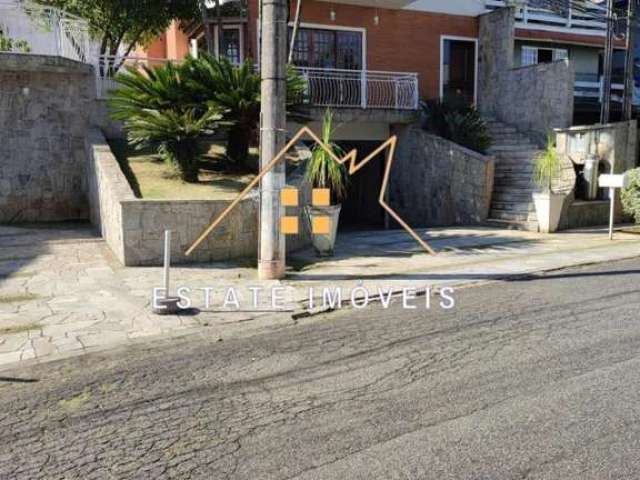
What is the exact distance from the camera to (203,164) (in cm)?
1280

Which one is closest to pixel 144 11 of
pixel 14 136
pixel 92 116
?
pixel 92 116

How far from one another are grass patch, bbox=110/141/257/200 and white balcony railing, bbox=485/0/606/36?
12851mm

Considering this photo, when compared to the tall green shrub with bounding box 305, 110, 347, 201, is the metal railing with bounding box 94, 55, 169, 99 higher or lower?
higher

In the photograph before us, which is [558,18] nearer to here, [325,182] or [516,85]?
[516,85]

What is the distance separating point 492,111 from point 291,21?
7106mm

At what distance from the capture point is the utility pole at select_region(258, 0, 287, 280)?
26.5ft

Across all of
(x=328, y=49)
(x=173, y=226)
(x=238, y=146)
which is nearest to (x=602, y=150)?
(x=328, y=49)

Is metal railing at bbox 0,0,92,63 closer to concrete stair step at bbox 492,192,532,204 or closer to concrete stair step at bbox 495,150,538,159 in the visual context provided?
concrete stair step at bbox 492,192,532,204

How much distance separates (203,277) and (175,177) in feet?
11.9

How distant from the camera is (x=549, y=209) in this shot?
13.3m

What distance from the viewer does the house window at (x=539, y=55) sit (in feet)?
73.8

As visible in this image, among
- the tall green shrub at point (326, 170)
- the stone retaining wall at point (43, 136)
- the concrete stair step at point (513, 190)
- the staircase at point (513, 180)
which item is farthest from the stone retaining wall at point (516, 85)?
→ the stone retaining wall at point (43, 136)

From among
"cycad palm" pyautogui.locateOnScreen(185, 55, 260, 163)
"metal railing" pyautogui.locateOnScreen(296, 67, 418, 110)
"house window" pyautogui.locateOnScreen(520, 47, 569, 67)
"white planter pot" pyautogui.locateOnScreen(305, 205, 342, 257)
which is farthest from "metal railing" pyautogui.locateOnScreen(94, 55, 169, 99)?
"house window" pyautogui.locateOnScreen(520, 47, 569, 67)

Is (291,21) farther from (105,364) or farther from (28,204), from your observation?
(105,364)
